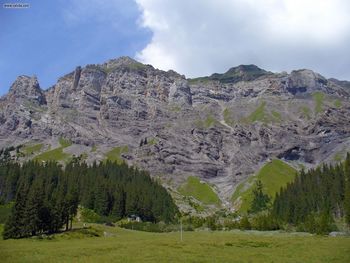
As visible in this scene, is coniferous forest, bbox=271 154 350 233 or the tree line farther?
coniferous forest, bbox=271 154 350 233

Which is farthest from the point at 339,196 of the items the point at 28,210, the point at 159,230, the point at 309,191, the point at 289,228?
the point at 28,210

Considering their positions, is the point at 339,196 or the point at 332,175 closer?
the point at 339,196

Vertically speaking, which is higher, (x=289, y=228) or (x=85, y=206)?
(x=85, y=206)

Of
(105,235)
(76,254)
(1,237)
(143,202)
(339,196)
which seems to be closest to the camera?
(76,254)

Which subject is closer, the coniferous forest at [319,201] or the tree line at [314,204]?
the tree line at [314,204]

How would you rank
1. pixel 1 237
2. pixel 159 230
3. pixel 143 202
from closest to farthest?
pixel 1 237
pixel 159 230
pixel 143 202

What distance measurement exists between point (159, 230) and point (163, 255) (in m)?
109

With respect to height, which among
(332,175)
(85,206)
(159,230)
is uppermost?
(332,175)

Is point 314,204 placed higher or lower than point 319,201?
lower

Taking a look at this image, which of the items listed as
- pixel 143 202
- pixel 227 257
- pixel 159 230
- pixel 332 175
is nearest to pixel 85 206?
pixel 143 202

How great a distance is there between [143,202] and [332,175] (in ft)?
316

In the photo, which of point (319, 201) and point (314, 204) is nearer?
point (314, 204)

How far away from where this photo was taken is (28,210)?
101m

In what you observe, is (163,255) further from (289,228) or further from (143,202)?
(143,202)
